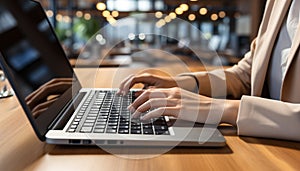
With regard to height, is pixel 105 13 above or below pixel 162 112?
below

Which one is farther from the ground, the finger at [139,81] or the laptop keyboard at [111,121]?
the laptop keyboard at [111,121]

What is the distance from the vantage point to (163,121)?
64 centimetres

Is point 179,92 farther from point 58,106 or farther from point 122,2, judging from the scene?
point 122,2

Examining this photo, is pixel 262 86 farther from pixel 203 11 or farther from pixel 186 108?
pixel 203 11

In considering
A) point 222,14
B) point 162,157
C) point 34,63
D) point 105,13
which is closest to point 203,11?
point 222,14

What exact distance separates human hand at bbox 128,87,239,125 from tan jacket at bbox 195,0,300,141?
41 millimetres

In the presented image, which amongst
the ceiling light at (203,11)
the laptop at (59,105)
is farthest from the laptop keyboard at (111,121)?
the ceiling light at (203,11)

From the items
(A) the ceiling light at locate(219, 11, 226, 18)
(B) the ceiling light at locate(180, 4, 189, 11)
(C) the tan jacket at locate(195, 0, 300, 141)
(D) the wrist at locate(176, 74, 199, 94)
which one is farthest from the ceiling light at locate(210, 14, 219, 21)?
(D) the wrist at locate(176, 74, 199, 94)

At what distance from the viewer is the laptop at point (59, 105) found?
541 millimetres

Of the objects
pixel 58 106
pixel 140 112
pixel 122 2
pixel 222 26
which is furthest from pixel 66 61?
pixel 222 26

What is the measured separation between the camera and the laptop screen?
57 cm

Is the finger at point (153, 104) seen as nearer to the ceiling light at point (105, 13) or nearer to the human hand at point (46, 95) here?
the human hand at point (46, 95)

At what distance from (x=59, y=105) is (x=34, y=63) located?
11 centimetres

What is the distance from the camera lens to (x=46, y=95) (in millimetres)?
716
